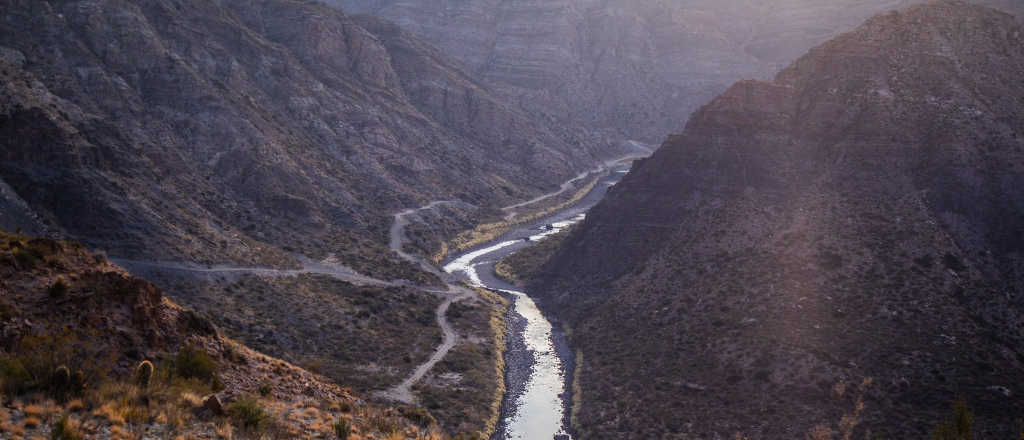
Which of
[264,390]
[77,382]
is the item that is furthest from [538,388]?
[77,382]

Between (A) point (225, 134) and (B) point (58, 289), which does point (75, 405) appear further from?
(A) point (225, 134)

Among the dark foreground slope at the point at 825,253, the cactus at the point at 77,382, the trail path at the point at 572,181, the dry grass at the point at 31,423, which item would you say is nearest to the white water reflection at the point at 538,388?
the dark foreground slope at the point at 825,253

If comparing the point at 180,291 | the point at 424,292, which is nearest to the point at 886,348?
the point at 424,292

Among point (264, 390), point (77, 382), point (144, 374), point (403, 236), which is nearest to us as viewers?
point (77, 382)

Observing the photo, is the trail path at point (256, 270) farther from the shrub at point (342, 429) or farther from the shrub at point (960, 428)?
the shrub at point (960, 428)

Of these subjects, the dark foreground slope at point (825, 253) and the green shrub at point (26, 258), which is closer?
the green shrub at point (26, 258)

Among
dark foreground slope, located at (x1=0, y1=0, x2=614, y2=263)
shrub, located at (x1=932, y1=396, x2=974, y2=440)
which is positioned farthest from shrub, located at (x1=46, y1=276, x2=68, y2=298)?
dark foreground slope, located at (x1=0, y1=0, x2=614, y2=263)
